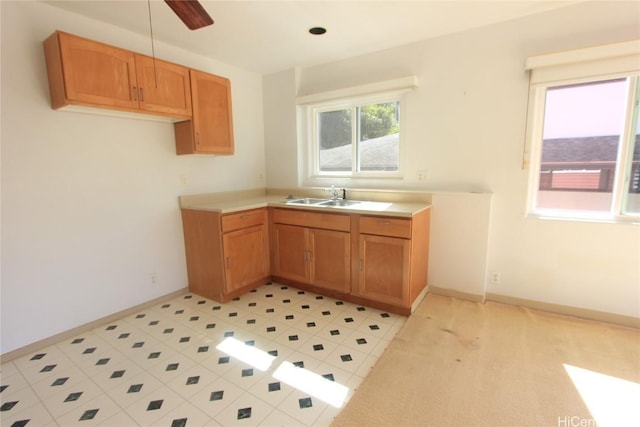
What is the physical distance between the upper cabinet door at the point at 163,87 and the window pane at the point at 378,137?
1.78 meters

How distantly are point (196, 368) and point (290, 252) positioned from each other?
1.42 metres

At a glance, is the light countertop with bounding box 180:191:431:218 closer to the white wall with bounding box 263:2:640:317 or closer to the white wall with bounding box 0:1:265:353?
the white wall with bounding box 0:1:265:353

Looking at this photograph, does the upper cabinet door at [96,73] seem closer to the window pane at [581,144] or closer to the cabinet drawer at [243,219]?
the cabinet drawer at [243,219]

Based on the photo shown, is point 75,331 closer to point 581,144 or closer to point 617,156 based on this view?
point 581,144

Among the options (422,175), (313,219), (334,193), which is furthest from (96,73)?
(422,175)

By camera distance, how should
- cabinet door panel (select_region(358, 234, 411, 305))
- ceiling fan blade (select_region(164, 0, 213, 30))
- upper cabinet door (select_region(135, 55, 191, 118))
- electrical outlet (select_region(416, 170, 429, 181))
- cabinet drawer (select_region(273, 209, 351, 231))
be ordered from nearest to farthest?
ceiling fan blade (select_region(164, 0, 213, 30)) → upper cabinet door (select_region(135, 55, 191, 118)) → cabinet door panel (select_region(358, 234, 411, 305)) → cabinet drawer (select_region(273, 209, 351, 231)) → electrical outlet (select_region(416, 170, 429, 181))

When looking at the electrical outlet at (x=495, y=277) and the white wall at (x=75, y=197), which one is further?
the electrical outlet at (x=495, y=277)

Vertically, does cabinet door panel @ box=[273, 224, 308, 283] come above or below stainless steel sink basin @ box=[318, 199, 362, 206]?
below

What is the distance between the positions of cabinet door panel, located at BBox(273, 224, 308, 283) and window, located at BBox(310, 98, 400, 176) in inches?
37.3

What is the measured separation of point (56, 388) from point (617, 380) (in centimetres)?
331

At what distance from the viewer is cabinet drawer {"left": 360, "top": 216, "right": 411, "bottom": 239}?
2.48 metres

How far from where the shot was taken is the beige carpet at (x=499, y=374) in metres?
1.57

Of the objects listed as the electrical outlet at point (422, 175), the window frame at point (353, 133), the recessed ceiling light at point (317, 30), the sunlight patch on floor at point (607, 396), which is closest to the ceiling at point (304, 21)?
the recessed ceiling light at point (317, 30)

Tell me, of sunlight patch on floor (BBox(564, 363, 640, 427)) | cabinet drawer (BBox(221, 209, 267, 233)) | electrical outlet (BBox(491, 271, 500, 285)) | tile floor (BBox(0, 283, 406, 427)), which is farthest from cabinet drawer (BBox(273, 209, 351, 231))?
sunlight patch on floor (BBox(564, 363, 640, 427))
